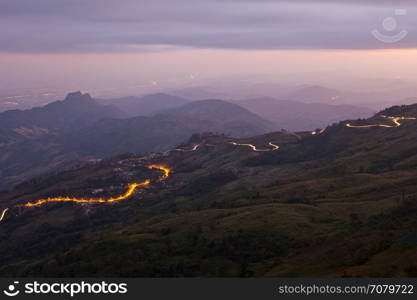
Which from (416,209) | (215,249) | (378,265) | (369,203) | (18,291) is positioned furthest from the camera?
(369,203)

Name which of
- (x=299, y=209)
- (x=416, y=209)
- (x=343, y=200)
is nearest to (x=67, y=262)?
(x=299, y=209)

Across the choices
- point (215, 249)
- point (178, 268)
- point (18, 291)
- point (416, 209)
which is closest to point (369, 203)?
point (416, 209)

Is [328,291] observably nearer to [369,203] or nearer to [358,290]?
[358,290]

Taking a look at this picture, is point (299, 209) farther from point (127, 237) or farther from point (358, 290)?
point (358, 290)

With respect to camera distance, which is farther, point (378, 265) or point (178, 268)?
point (178, 268)

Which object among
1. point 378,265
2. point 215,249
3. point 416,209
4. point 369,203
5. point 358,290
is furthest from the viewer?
point 369,203

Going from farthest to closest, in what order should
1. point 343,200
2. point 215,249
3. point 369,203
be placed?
point 343,200
point 369,203
point 215,249

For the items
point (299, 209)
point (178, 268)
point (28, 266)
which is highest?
point (299, 209)

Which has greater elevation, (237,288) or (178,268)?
(237,288)

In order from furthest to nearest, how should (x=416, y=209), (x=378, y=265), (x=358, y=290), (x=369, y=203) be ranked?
(x=369, y=203) → (x=416, y=209) → (x=378, y=265) → (x=358, y=290)
